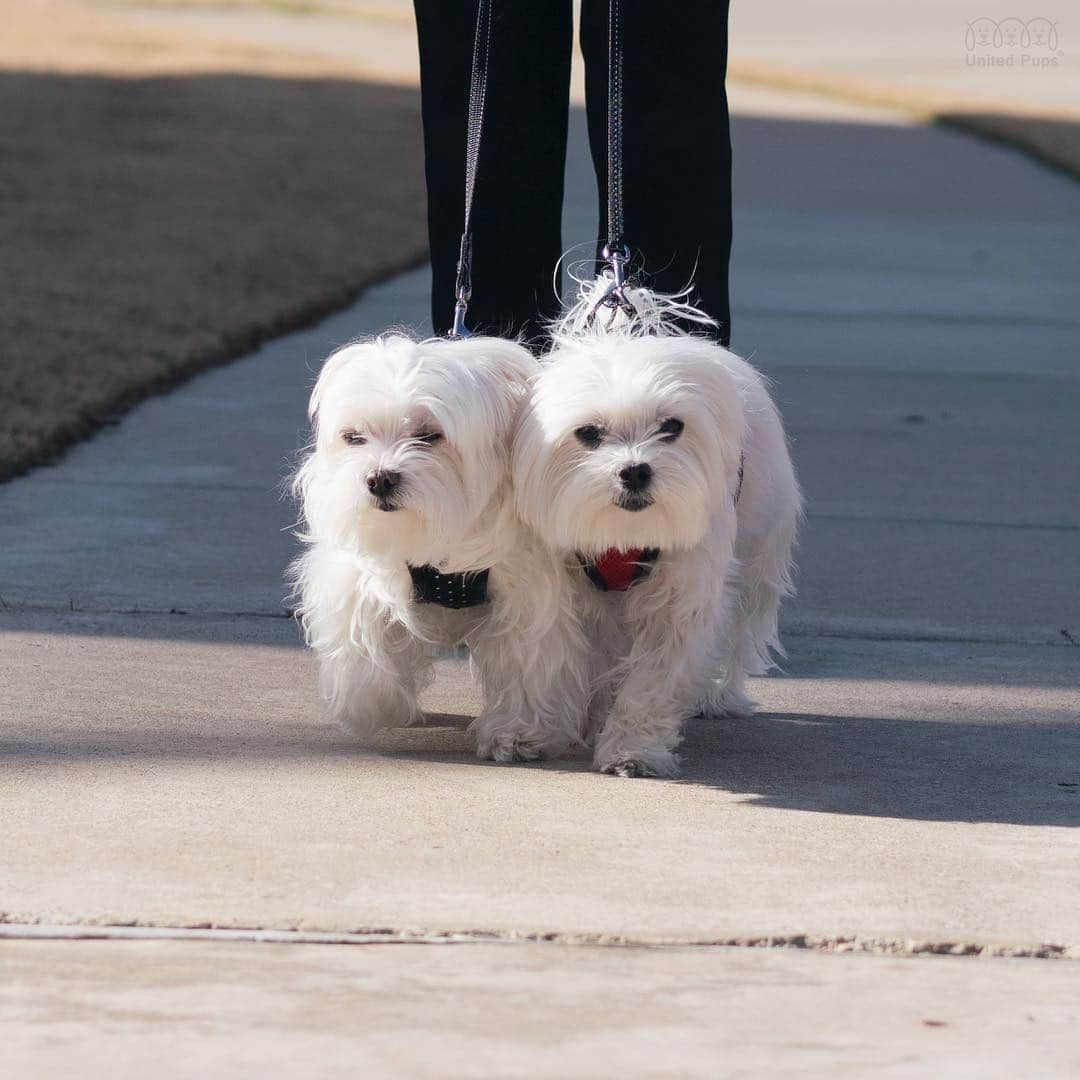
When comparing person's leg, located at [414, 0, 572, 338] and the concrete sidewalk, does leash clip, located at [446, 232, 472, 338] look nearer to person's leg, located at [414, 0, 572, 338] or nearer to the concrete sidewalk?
person's leg, located at [414, 0, 572, 338]

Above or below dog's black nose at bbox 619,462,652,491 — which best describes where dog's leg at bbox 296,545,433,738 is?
below

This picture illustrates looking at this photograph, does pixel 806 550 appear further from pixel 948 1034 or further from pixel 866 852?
pixel 948 1034

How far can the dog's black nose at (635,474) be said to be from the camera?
10.9 feet

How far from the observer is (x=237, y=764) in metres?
3.56

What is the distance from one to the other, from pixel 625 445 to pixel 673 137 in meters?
1.04

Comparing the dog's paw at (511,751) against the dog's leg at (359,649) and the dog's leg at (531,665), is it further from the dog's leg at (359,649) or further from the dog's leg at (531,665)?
the dog's leg at (359,649)

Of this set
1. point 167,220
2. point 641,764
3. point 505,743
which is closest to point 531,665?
point 505,743

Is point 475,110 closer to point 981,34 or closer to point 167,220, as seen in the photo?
point 167,220

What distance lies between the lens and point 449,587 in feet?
11.8

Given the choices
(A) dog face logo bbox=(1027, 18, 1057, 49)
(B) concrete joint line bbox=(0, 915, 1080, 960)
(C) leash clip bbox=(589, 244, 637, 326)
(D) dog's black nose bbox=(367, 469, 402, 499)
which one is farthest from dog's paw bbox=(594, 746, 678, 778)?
(A) dog face logo bbox=(1027, 18, 1057, 49)

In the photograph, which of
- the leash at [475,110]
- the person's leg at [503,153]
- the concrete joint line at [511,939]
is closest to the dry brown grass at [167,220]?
the person's leg at [503,153]

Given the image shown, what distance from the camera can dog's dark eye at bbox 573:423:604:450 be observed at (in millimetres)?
3375

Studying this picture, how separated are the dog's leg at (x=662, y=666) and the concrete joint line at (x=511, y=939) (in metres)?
0.91

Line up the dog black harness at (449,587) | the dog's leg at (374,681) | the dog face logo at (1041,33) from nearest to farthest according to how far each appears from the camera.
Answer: the dog black harness at (449,587) < the dog's leg at (374,681) < the dog face logo at (1041,33)
